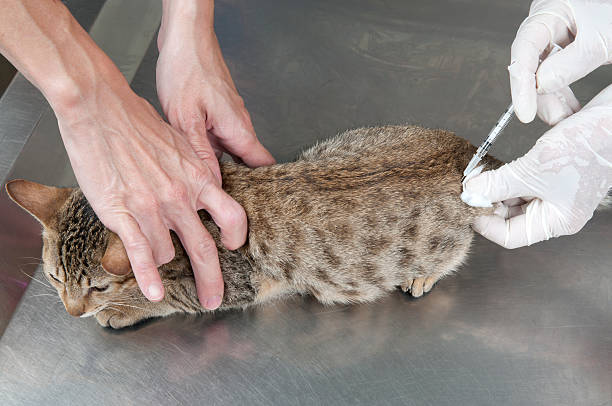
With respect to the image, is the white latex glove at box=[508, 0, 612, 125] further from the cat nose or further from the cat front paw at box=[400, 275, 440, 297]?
the cat nose

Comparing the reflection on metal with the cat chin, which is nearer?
the cat chin

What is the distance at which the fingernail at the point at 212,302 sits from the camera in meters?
1.36

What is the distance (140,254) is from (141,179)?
170 mm

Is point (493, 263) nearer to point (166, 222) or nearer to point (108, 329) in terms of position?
point (166, 222)

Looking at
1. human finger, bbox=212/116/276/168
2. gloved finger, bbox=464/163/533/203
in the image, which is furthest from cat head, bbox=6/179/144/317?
gloved finger, bbox=464/163/533/203

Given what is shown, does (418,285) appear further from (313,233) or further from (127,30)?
(127,30)

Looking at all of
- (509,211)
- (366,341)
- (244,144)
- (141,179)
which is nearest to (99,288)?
(141,179)

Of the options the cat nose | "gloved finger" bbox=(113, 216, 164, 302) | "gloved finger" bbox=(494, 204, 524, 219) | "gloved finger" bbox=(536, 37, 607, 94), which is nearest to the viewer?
"gloved finger" bbox=(113, 216, 164, 302)

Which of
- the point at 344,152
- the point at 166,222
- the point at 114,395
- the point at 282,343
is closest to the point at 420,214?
the point at 344,152

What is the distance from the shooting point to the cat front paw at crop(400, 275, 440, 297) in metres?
1.47

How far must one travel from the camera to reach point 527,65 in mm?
1260

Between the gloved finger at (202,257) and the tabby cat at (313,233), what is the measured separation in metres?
0.05

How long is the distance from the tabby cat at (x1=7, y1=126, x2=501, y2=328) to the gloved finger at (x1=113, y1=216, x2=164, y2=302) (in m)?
0.04

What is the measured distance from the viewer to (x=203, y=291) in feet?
4.41
